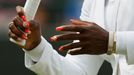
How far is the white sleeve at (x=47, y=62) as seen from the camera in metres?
1.64

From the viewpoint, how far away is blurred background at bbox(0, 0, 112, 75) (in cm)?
300

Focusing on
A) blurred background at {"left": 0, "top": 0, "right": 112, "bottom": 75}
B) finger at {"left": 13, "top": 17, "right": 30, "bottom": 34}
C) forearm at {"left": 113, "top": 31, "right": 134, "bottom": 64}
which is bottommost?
blurred background at {"left": 0, "top": 0, "right": 112, "bottom": 75}

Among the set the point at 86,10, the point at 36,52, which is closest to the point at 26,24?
the point at 36,52

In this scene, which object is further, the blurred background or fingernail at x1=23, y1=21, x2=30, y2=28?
the blurred background

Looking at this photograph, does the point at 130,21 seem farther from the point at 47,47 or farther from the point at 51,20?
the point at 51,20

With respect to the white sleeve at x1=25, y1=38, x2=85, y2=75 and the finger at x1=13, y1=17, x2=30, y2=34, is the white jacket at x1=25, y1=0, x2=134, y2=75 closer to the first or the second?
the white sleeve at x1=25, y1=38, x2=85, y2=75

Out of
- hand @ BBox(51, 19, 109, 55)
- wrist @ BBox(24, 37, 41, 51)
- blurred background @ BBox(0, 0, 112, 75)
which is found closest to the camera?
hand @ BBox(51, 19, 109, 55)

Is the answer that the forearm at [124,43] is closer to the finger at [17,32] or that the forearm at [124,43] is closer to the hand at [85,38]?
the hand at [85,38]

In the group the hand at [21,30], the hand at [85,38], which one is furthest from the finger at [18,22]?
the hand at [85,38]

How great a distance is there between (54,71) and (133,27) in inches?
10.4

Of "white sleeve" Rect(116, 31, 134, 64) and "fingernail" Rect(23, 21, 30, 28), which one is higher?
"fingernail" Rect(23, 21, 30, 28)

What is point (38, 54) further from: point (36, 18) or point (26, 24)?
point (36, 18)

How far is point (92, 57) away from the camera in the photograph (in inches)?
71.7

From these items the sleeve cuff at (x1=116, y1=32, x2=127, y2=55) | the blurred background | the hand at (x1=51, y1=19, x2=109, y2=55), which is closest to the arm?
the hand at (x1=51, y1=19, x2=109, y2=55)
